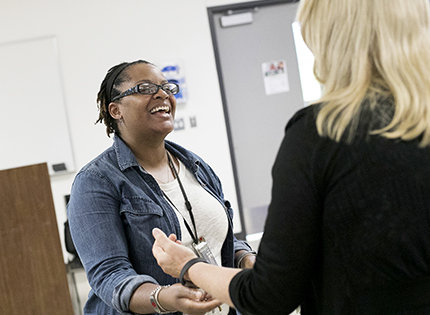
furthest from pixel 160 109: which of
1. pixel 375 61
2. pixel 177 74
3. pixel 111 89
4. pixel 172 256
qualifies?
pixel 177 74

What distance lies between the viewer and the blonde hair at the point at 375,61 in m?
0.75

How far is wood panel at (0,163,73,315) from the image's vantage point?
67.1 inches

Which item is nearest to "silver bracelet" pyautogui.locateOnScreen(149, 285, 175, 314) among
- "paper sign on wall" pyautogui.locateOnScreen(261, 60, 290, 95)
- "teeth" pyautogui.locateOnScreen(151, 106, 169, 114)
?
"teeth" pyautogui.locateOnScreen(151, 106, 169, 114)

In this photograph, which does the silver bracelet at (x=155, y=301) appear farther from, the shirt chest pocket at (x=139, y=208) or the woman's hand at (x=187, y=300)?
the shirt chest pocket at (x=139, y=208)

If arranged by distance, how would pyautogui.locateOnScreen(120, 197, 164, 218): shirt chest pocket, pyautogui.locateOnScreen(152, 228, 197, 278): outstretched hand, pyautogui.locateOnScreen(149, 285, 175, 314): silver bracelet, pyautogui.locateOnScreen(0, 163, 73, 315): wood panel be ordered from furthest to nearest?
pyautogui.locateOnScreen(0, 163, 73, 315): wood panel, pyautogui.locateOnScreen(120, 197, 164, 218): shirt chest pocket, pyautogui.locateOnScreen(149, 285, 175, 314): silver bracelet, pyautogui.locateOnScreen(152, 228, 197, 278): outstretched hand

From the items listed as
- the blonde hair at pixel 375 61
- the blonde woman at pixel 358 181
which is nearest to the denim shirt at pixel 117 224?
the blonde woman at pixel 358 181

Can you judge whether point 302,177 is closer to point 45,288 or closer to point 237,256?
point 237,256

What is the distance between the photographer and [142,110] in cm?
158

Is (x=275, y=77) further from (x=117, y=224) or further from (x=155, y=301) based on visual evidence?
(x=155, y=301)

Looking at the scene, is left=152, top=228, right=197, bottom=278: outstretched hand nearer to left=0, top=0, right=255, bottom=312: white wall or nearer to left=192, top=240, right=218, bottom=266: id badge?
left=192, top=240, right=218, bottom=266: id badge

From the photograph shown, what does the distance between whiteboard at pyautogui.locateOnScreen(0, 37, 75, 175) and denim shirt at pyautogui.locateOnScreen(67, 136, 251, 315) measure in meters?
2.89

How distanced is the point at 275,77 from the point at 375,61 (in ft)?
12.0

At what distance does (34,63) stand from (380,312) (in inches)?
160

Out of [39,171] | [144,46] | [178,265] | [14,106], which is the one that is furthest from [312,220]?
[14,106]
